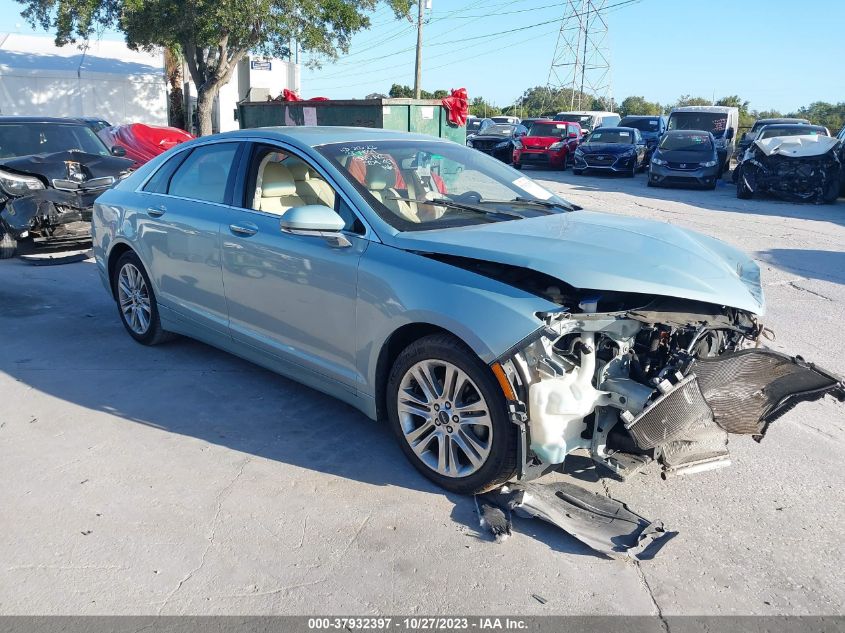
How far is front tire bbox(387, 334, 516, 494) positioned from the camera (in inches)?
132

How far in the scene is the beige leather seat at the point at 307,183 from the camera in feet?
14.8

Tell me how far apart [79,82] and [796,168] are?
84.0 feet

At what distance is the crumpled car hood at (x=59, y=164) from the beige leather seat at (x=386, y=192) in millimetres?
6698

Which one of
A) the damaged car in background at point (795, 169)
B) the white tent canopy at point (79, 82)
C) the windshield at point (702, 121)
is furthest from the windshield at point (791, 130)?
the white tent canopy at point (79, 82)

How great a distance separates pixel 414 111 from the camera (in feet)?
47.4

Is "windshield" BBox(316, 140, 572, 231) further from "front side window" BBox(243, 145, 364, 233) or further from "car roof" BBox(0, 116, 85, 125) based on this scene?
"car roof" BBox(0, 116, 85, 125)

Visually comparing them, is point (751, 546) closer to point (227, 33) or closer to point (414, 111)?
point (414, 111)

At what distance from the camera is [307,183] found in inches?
182

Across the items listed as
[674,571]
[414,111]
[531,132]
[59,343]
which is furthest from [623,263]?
[531,132]

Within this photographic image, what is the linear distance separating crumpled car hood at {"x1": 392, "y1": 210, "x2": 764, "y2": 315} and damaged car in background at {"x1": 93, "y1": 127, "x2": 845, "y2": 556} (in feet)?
0.04

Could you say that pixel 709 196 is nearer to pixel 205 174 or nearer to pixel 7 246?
pixel 7 246

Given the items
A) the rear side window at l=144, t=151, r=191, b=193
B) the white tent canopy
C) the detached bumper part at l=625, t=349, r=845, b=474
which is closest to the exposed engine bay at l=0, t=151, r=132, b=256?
the rear side window at l=144, t=151, r=191, b=193

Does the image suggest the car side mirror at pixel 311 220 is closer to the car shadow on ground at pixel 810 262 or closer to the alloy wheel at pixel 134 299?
the alloy wheel at pixel 134 299

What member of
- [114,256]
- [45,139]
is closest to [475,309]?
[114,256]
